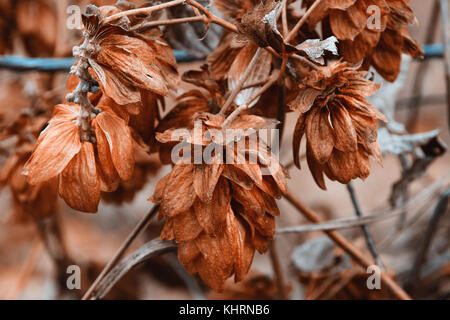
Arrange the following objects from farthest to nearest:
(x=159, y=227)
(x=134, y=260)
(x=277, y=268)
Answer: (x=159, y=227), (x=277, y=268), (x=134, y=260)

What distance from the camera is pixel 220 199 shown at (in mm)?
346

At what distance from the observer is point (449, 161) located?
3.84 feet

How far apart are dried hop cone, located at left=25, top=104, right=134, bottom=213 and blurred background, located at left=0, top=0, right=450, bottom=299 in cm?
19

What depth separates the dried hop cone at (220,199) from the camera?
1.09 feet

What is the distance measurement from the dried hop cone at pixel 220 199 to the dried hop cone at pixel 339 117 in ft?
0.13

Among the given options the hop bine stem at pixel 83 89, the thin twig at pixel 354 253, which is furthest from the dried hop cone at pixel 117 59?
the thin twig at pixel 354 253

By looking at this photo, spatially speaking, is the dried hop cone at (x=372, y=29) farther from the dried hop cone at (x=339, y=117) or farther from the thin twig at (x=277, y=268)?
the thin twig at (x=277, y=268)

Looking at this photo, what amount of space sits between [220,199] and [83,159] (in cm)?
11

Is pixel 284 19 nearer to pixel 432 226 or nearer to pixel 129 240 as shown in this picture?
pixel 129 240

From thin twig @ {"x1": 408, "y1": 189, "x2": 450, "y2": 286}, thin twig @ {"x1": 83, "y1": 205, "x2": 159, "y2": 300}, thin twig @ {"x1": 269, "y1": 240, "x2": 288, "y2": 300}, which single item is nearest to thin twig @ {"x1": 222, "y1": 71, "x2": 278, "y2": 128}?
thin twig @ {"x1": 83, "y1": 205, "x2": 159, "y2": 300}

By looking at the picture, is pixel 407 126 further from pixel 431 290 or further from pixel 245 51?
pixel 245 51

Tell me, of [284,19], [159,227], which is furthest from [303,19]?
[159,227]

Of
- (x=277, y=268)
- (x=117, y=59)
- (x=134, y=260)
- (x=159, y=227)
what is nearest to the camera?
(x=117, y=59)
